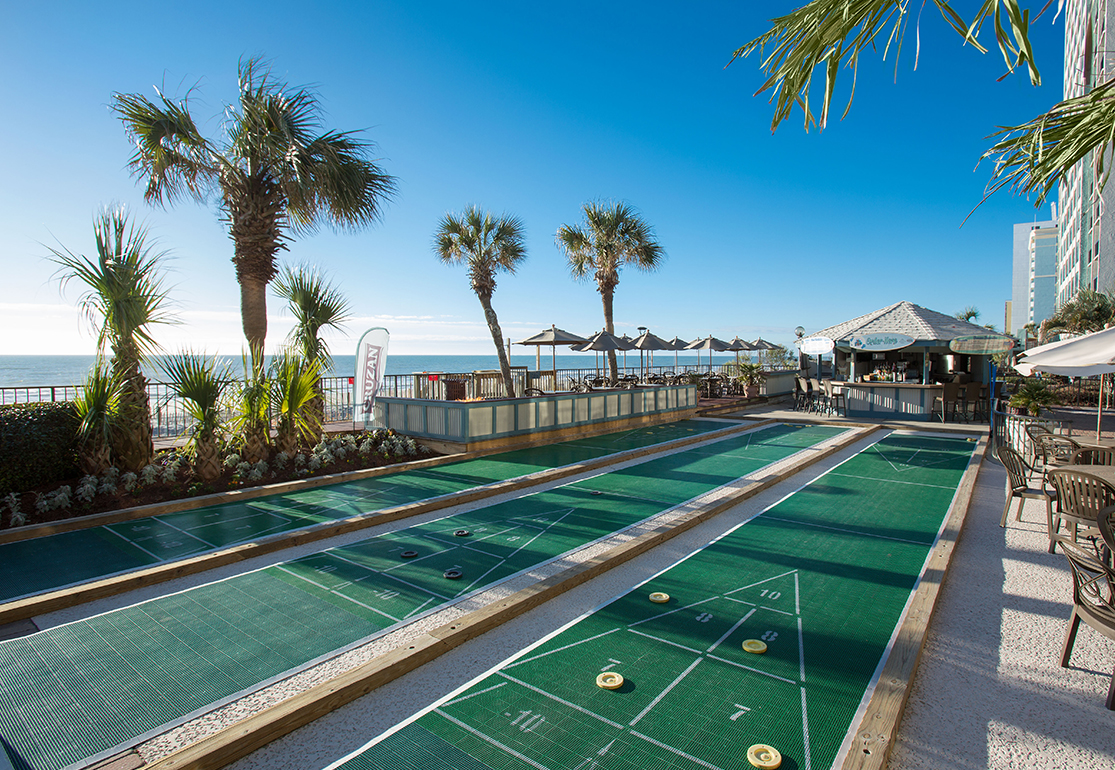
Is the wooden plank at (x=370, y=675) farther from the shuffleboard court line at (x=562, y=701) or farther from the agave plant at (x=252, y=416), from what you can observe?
the agave plant at (x=252, y=416)

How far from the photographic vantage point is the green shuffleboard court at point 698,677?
104 inches

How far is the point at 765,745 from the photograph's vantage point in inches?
105

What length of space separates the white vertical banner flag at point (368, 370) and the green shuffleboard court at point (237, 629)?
4744 mm

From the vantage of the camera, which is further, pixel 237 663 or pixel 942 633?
pixel 942 633

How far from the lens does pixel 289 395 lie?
8742 millimetres

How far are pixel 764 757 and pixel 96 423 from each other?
848cm

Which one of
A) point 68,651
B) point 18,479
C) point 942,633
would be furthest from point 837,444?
point 18,479

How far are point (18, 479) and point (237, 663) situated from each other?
5450mm

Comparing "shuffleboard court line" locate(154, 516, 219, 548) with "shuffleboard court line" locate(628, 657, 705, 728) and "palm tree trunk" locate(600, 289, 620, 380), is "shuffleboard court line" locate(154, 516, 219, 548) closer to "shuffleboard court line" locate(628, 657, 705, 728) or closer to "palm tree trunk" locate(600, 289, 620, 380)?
"shuffleboard court line" locate(628, 657, 705, 728)

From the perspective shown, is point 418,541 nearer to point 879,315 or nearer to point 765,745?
point 765,745

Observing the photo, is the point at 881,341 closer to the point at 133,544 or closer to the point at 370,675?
the point at 370,675

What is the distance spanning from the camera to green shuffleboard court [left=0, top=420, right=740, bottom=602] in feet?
16.1

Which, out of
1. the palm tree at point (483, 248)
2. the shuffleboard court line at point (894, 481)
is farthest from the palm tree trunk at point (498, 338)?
the shuffleboard court line at point (894, 481)

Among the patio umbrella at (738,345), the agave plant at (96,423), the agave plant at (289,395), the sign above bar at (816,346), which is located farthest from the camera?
the patio umbrella at (738,345)
